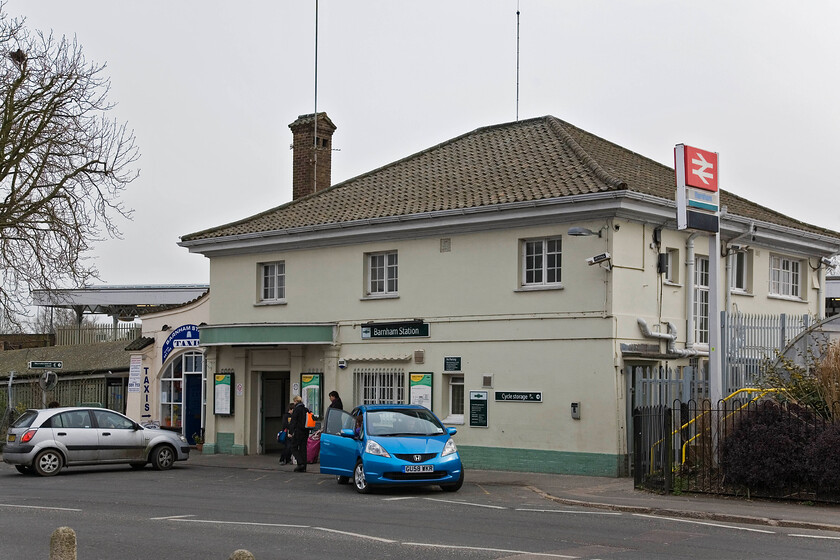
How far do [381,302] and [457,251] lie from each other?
260 centimetres

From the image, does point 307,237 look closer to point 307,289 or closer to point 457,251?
point 307,289

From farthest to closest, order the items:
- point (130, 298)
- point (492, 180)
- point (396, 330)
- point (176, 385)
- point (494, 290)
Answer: point (130, 298) → point (176, 385) → point (396, 330) → point (492, 180) → point (494, 290)

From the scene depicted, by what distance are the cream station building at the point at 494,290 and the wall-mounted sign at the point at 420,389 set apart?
0.17 feet

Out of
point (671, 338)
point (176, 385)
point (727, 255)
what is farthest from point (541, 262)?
point (176, 385)

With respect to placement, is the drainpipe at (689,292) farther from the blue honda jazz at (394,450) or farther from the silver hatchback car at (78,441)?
the silver hatchback car at (78,441)

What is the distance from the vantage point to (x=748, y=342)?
2125 cm

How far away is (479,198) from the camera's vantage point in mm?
23688

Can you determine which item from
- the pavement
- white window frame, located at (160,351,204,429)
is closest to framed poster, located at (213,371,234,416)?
white window frame, located at (160,351,204,429)

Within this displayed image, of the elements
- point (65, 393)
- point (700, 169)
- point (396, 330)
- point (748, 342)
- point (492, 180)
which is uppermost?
point (492, 180)

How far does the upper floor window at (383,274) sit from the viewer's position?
2558cm

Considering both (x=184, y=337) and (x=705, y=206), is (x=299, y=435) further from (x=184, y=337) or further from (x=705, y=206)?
(x=705, y=206)

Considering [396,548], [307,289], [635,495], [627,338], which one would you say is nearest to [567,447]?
[627,338]

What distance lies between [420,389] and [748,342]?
7397 millimetres

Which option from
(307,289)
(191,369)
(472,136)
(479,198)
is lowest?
(191,369)
